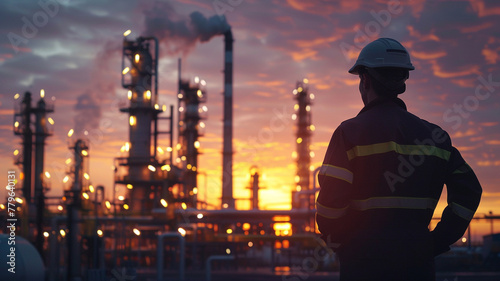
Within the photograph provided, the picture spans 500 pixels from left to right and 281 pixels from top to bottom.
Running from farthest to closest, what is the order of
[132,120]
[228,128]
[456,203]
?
[228,128] → [132,120] → [456,203]

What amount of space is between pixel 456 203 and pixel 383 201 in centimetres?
38

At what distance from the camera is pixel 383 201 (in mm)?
2605

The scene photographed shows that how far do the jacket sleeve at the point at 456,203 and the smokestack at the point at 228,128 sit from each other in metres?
51.5

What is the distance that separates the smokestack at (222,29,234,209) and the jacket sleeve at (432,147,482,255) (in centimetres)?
5147

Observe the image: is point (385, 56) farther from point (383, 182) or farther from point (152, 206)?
point (152, 206)

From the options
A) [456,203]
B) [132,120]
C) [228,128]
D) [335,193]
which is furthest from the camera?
[228,128]

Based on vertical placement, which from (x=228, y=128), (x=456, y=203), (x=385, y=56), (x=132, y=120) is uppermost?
(x=228, y=128)

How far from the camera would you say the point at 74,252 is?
848 inches

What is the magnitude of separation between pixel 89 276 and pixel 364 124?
15520mm

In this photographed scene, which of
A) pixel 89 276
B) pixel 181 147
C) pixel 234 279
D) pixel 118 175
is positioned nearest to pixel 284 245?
pixel 181 147

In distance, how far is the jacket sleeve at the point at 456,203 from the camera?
2.71 meters

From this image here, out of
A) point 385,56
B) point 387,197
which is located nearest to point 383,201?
point 387,197

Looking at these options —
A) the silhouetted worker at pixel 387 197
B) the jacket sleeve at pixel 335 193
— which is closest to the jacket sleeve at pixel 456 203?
the silhouetted worker at pixel 387 197

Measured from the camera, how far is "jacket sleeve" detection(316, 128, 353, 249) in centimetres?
258
